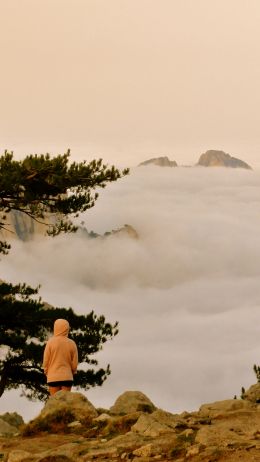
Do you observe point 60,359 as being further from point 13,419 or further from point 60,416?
point 13,419

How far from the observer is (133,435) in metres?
10.7

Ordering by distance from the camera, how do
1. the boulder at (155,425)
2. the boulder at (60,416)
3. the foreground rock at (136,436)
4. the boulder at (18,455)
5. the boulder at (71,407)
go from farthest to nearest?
the boulder at (71,407) → the boulder at (60,416) → the boulder at (155,425) → the boulder at (18,455) → the foreground rock at (136,436)

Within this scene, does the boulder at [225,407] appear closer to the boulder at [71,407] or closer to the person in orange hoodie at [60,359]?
the boulder at [71,407]

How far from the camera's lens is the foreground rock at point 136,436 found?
9477mm

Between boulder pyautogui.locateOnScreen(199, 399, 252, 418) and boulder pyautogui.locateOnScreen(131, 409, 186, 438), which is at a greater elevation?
boulder pyautogui.locateOnScreen(199, 399, 252, 418)

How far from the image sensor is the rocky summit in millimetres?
9492

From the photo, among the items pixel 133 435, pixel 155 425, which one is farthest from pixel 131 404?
pixel 133 435

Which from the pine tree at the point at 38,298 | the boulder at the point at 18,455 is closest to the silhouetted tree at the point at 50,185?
the pine tree at the point at 38,298

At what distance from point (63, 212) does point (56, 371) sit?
10.2 m

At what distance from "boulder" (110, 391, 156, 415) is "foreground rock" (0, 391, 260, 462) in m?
0.05

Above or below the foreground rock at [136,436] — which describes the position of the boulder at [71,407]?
above

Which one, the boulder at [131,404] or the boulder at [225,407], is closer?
the boulder at [225,407]

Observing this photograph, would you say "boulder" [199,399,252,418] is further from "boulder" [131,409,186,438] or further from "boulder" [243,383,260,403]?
"boulder" [243,383,260,403]

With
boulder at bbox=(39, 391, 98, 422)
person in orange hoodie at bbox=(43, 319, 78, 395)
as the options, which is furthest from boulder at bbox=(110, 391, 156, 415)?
person in orange hoodie at bbox=(43, 319, 78, 395)
